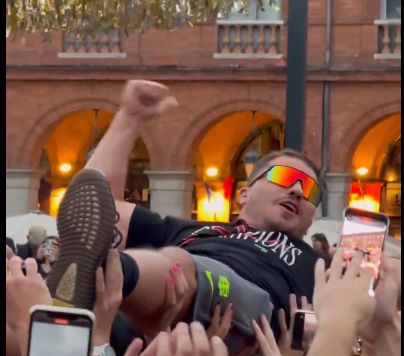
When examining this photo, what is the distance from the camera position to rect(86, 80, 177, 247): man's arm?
4.07 m

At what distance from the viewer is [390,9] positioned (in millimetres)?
21703

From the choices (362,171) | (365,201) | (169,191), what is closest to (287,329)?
(169,191)

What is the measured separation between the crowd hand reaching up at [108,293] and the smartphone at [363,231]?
717 millimetres

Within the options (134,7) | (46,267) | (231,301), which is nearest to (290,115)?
(46,267)

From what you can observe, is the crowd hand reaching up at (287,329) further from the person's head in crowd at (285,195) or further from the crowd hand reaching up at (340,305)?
the crowd hand reaching up at (340,305)

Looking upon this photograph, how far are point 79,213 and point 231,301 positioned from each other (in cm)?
92

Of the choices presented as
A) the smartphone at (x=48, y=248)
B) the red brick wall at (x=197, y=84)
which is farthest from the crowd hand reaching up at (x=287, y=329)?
the red brick wall at (x=197, y=84)

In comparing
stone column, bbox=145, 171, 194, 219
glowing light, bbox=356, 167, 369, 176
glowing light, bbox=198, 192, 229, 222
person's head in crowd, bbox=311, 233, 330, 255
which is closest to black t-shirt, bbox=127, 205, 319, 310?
person's head in crowd, bbox=311, 233, 330, 255

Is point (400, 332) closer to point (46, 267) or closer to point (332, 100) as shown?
point (46, 267)

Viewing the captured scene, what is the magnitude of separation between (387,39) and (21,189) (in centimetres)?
648

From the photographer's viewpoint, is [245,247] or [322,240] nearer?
[245,247]

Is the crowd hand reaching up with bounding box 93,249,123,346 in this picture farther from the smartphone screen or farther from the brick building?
the brick building

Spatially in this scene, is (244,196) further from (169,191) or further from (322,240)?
(169,191)

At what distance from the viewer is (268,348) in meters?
3.18
